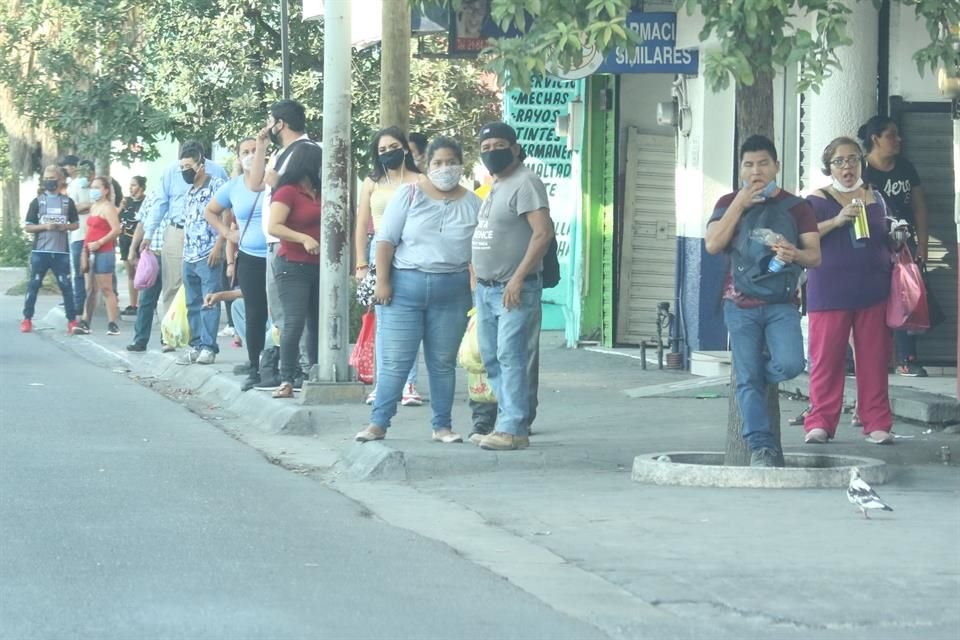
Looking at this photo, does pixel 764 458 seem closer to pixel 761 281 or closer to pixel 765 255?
pixel 761 281

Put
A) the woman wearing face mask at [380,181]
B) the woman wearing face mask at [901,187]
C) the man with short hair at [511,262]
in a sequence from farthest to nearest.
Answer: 1. the woman wearing face mask at [901,187]
2. the woman wearing face mask at [380,181]
3. the man with short hair at [511,262]

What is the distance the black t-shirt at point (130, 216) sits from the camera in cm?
2403

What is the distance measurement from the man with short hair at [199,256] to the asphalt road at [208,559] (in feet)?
14.6

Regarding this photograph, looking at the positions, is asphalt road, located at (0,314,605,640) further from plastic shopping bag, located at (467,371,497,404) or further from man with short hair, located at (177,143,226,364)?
man with short hair, located at (177,143,226,364)

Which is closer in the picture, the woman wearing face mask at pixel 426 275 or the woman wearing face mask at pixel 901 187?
the woman wearing face mask at pixel 426 275

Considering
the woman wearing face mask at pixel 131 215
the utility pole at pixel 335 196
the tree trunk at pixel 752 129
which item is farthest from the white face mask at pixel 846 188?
the woman wearing face mask at pixel 131 215

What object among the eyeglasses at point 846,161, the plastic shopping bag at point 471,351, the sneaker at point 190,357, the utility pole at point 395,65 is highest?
the utility pole at point 395,65

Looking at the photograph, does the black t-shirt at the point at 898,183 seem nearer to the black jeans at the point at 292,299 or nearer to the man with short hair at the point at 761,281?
the man with short hair at the point at 761,281

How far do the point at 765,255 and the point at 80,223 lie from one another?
14.9 metres

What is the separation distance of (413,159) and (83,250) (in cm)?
950

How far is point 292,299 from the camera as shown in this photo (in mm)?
13211

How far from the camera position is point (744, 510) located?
348 inches

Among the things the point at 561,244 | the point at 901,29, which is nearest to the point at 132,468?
the point at 901,29

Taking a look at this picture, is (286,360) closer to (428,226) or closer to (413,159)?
(413,159)
